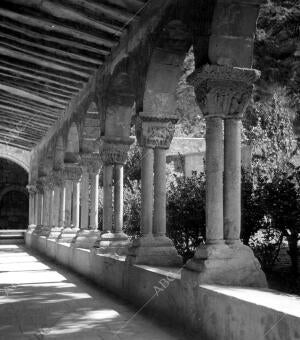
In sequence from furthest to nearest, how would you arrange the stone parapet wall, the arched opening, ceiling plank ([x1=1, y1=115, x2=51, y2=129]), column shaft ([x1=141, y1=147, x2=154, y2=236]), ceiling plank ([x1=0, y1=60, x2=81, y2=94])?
1. the arched opening
2. ceiling plank ([x1=1, y1=115, x2=51, y2=129])
3. ceiling plank ([x1=0, y1=60, x2=81, y2=94])
4. column shaft ([x1=141, y1=147, x2=154, y2=236])
5. the stone parapet wall

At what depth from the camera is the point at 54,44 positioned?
7145mm

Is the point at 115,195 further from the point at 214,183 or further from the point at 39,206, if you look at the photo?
the point at 39,206

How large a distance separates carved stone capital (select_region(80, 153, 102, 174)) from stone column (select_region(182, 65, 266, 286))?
17.7ft

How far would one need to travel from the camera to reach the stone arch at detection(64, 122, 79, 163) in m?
10.4

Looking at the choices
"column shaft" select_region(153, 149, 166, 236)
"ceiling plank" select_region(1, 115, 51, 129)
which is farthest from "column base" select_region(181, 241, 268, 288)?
"ceiling plank" select_region(1, 115, 51, 129)

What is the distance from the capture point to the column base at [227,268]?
160 inches

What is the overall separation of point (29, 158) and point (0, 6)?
1394 cm

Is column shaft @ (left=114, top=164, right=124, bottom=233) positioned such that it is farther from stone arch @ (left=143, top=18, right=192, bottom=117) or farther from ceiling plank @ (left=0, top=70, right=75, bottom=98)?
ceiling plank @ (left=0, top=70, right=75, bottom=98)

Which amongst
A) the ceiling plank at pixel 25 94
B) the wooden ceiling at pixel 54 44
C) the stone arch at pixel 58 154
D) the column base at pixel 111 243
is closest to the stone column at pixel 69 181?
the stone arch at pixel 58 154

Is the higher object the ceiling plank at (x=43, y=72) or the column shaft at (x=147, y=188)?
the ceiling plank at (x=43, y=72)

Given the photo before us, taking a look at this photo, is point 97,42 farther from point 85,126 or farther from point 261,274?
point 261,274

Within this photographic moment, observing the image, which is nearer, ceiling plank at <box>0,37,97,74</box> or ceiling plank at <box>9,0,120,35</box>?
ceiling plank at <box>9,0,120,35</box>

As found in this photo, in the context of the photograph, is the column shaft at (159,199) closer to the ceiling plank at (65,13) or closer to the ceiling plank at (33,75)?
the ceiling plank at (65,13)

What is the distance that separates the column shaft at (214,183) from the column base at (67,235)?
283 inches
